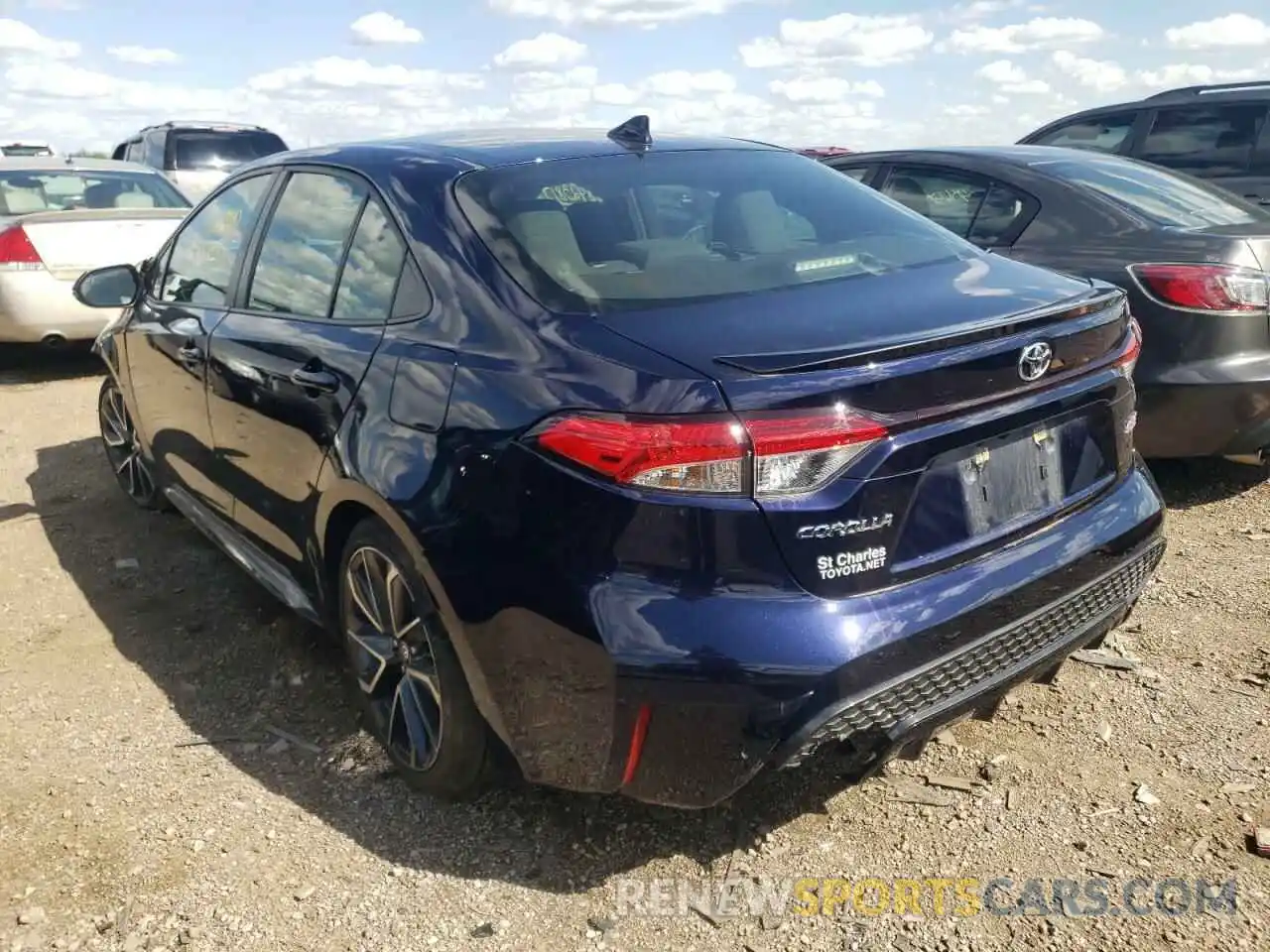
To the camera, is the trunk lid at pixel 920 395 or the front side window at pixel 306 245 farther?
the front side window at pixel 306 245

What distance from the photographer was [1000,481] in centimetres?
235

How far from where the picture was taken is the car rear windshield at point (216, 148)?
46.1ft

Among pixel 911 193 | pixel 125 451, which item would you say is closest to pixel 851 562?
pixel 911 193

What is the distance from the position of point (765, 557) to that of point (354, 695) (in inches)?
65.4

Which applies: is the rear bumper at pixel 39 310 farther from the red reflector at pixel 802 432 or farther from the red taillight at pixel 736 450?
the red reflector at pixel 802 432

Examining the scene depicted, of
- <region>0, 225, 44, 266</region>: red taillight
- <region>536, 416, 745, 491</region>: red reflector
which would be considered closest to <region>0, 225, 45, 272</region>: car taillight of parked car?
<region>0, 225, 44, 266</region>: red taillight

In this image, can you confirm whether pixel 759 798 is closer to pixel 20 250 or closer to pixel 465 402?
pixel 465 402

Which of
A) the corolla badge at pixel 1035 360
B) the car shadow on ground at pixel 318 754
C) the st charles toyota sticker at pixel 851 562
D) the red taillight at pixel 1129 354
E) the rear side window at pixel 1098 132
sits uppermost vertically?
the rear side window at pixel 1098 132

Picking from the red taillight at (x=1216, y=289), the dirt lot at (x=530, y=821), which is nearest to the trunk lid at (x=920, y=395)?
the dirt lot at (x=530, y=821)

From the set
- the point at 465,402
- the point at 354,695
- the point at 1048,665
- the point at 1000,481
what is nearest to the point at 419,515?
the point at 465,402

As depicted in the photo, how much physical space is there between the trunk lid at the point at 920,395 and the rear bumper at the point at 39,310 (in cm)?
664

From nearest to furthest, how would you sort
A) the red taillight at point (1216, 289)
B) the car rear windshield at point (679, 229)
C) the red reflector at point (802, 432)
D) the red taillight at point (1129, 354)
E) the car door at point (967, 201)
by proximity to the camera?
the red reflector at point (802, 432) → the car rear windshield at point (679, 229) → the red taillight at point (1129, 354) → the red taillight at point (1216, 289) → the car door at point (967, 201)

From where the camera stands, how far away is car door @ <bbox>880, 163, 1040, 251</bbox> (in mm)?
5039

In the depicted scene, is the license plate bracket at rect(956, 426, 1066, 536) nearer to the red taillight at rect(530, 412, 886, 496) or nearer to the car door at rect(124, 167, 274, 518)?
the red taillight at rect(530, 412, 886, 496)
